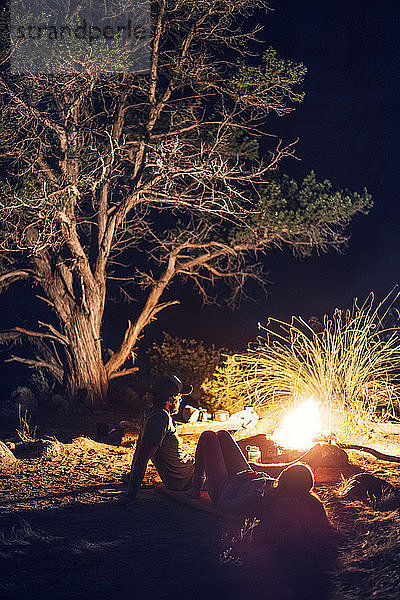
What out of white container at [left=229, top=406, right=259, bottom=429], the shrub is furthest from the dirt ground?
the shrub

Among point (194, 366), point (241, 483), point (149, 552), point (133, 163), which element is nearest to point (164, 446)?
point (241, 483)

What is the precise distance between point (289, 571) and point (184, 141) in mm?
8284

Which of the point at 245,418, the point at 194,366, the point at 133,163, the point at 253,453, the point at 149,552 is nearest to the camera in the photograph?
the point at 149,552

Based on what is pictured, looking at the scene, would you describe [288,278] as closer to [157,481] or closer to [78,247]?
[78,247]

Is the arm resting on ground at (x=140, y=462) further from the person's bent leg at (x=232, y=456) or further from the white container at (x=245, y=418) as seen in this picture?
the white container at (x=245, y=418)

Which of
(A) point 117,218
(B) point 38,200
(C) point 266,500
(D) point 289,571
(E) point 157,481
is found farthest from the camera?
(A) point 117,218

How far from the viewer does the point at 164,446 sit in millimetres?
6062

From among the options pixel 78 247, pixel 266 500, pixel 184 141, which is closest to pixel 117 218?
pixel 78 247

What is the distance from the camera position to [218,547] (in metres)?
4.90

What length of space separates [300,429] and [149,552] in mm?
3455

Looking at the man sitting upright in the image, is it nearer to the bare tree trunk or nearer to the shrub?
the shrub

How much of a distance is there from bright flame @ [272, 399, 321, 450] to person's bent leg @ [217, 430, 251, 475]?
1994 mm

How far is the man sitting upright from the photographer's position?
19.1 feet

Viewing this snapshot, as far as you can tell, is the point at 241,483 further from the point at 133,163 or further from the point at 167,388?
the point at 133,163
